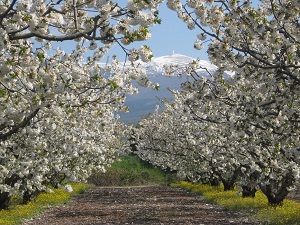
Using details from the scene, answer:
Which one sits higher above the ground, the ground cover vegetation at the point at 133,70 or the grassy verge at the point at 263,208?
the ground cover vegetation at the point at 133,70

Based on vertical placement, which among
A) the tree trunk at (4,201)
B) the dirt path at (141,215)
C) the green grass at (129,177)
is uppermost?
the green grass at (129,177)

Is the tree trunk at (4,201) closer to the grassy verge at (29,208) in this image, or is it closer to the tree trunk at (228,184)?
the grassy verge at (29,208)

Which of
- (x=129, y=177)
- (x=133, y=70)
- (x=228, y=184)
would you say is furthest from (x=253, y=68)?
(x=129, y=177)

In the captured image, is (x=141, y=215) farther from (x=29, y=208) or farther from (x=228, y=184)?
(x=228, y=184)

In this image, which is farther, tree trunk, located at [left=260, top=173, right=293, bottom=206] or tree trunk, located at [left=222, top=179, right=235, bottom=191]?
tree trunk, located at [left=222, top=179, right=235, bottom=191]

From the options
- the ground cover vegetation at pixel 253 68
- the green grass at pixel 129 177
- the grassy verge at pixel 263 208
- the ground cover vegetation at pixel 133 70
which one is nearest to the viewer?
the ground cover vegetation at pixel 133 70

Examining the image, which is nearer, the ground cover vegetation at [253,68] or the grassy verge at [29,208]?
the ground cover vegetation at [253,68]

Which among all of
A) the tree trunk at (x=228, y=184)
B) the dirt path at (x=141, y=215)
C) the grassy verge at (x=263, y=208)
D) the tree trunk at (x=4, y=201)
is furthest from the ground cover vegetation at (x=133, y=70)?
the tree trunk at (x=228, y=184)

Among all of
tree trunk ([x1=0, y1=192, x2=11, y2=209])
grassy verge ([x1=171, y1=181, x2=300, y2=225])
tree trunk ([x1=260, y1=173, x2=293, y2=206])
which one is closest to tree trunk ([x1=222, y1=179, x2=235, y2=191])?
grassy verge ([x1=171, y1=181, x2=300, y2=225])

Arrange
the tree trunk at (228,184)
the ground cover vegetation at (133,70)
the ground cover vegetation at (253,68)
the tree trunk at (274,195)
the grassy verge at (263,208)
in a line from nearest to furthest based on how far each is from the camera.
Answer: the ground cover vegetation at (133,70)
the ground cover vegetation at (253,68)
the grassy verge at (263,208)
the tree trunk at (274,195)
the tree trunk at (228,184)

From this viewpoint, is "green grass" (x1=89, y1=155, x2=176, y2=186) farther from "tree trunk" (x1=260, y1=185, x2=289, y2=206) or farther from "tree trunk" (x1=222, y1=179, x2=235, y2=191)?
"tree trunk" (x1=260, y1=185, x2=289, y2=206)

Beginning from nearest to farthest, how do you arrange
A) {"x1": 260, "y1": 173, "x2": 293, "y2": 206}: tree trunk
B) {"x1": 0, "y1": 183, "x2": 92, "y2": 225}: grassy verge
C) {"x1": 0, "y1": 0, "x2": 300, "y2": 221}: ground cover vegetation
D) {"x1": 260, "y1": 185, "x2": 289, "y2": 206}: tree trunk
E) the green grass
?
1. {"x1": 0, "y1": 0, "x2": 300, "y2": 221}: ground cover vegetation
2. {"x1": 0, "y1": 183, "x2": 92, "y2": 225}: grassy verge
3. {"x1": 260, "y1": 173, "x2": 293, "y2": 206}: tree trunk
4. {"x1": 260, "y1": 185, "x2": 289, "y2": 206}: tree trunk
5. the green grass

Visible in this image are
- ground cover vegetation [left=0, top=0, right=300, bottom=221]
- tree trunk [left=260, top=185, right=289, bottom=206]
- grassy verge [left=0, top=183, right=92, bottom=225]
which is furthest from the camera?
tree trunk [left=260, top=185, right=289, bottom=206]

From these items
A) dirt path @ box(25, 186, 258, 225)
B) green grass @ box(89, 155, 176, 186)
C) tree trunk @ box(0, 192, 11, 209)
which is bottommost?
dirt path @ box(25, 186, 258, 225)
